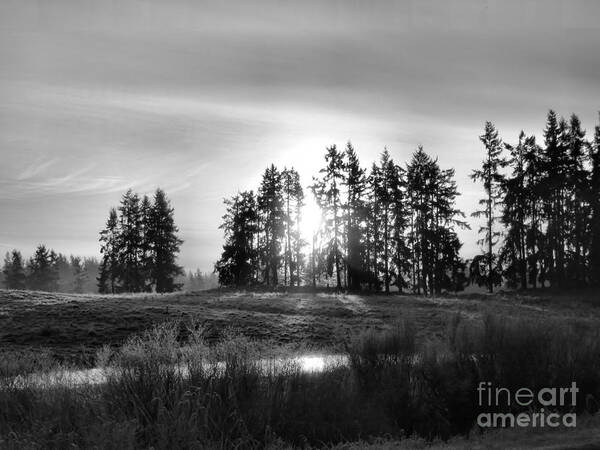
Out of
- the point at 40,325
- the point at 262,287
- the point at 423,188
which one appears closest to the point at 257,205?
the point at 262,287

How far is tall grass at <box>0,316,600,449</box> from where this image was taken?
12398 mm

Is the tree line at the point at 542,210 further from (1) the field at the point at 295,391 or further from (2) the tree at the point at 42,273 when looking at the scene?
(2) the tree at the point at 42,273

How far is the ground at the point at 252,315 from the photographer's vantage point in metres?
27.2

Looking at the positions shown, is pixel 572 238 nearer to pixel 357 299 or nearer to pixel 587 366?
pixel 357 299

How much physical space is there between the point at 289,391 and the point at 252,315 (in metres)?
20.1

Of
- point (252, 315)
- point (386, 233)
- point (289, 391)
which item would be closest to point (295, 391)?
point (289, 391)

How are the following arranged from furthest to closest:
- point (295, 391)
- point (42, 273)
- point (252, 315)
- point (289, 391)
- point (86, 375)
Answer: point (42, 273)
point (252, 315)
point (295, 391)
point (289, 391)
point (86, 375)

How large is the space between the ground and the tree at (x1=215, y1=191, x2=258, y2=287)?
2015cm

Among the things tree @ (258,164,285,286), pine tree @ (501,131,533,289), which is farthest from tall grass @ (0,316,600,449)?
tree @ (258,164,285,286)

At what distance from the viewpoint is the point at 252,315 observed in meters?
35.3

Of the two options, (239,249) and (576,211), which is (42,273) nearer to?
(239,249)

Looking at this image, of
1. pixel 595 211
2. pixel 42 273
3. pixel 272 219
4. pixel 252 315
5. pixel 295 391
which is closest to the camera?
pixel 295 391

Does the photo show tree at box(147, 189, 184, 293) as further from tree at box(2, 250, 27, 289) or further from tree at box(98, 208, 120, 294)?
tree at box(2, 250, 27, 289)

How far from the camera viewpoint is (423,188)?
6109 cm
